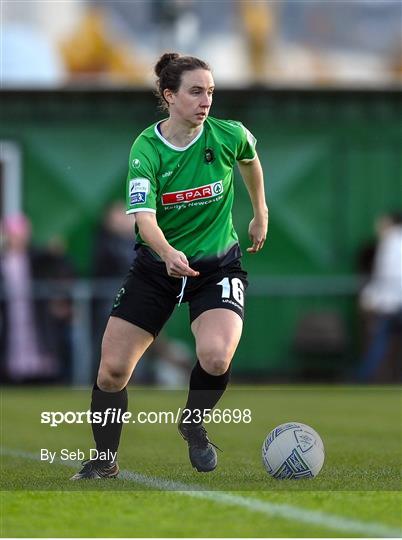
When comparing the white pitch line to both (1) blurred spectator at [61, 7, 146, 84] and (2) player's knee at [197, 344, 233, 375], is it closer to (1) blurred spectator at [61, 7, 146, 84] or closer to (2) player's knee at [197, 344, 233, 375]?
(2) player's knee at [197, 344, 233, 375]

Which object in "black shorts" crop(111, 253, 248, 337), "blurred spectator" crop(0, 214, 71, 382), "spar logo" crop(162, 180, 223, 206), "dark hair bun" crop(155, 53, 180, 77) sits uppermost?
"dark hair bun" crop(155, 53, 180, 77)

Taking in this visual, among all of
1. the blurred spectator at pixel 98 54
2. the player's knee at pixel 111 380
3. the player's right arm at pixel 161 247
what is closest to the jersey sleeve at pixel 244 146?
the player's right arm at pixel 161 247

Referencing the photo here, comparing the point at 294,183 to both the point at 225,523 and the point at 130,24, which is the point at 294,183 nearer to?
the point at 130,24

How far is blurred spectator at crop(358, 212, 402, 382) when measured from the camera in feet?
60.4

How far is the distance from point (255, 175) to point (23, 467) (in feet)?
7.29

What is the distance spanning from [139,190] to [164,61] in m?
0.83

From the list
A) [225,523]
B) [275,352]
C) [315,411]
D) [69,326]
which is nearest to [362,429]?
[315,411]

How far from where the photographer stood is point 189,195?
7781 mm

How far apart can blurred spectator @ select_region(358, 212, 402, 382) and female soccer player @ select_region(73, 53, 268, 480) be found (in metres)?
10.6

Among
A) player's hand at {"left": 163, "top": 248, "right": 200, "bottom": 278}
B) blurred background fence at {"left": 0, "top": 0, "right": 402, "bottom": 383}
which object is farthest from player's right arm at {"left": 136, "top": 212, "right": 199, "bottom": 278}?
blurred background fence at {"left": 0, "top": 0, "right": 402, "bottom": 383}

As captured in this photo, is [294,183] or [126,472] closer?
[126,472]

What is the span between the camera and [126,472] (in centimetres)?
814

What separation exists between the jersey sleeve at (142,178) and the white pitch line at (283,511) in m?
1.44

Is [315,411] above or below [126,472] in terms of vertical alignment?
below
